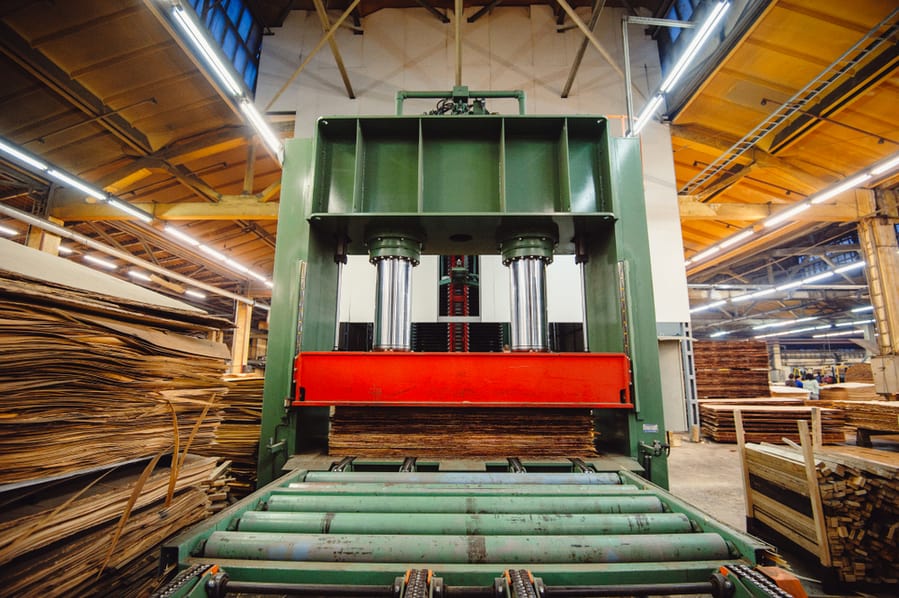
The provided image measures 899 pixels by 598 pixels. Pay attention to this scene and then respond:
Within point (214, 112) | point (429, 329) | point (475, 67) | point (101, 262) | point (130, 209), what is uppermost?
point (475, 67)

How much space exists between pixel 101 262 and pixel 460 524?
1098 centimetres

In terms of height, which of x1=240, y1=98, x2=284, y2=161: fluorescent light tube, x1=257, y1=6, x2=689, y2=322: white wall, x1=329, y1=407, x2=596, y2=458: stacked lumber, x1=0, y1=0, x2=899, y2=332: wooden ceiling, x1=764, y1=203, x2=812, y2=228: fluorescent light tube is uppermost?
x1=257, y1=6, x2=689, y2=322: white wall

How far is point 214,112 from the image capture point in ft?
21.7

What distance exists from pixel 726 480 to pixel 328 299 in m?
4.61

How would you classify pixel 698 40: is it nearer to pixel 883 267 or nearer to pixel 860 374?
pixel 883 267

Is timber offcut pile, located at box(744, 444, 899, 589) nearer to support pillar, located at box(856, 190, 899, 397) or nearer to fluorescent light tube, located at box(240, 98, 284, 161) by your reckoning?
fluorescent light tube, located at box(240, 98, 284, 161)

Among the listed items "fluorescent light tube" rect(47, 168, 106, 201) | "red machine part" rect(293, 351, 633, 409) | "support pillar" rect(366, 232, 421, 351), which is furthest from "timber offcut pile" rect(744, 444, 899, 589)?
"fluorescent light tube" rect(47, 168, 106, 201)

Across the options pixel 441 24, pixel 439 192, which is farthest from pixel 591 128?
pixel 441 24

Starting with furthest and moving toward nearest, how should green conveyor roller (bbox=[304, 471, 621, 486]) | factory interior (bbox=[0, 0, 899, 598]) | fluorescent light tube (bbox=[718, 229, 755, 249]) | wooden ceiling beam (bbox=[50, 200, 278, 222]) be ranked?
fluorescent light tube (bbox=[718, 229, 755, 249]) < wooden ceiling beam (bbox=[50, 200, 278, 222]) < green conveyor roller (bbox=[304, 471, 621, 486]) < factory interior (bbox=[0, 0, 899, 598])

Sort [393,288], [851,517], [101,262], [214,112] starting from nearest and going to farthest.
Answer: [851,517]
[393,288]
[214,112]
[101,262]

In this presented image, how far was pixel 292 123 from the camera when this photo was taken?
680cm

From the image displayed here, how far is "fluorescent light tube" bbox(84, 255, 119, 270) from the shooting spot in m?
8.47

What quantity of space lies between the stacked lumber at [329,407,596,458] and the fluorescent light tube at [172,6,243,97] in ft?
13.3

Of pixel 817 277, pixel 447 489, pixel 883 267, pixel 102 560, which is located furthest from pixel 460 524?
pixel 817 277
